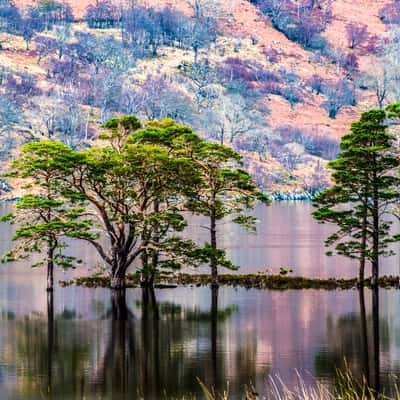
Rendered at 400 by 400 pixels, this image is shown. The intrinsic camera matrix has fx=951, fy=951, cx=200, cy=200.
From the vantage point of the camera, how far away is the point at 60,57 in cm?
18988

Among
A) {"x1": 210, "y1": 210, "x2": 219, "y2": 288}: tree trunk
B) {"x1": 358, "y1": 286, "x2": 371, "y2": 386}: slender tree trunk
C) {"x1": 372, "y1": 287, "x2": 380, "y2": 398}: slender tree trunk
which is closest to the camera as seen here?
{"x1": 372, "y1": 287, "x2": 380, "y2": 398}: slender tree trunk

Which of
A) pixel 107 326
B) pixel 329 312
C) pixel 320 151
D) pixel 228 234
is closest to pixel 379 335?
pixel 329 312

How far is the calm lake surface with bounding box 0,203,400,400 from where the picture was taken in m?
28.9

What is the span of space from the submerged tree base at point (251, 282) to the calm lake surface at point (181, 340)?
1658 mm

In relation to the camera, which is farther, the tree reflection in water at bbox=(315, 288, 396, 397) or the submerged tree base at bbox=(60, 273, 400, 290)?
the submerged tree base at bbox=(60, 273, 400, 290)

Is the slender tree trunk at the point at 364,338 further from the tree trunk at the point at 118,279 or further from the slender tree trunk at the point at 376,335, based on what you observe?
the tree trunk at the point at 118,279

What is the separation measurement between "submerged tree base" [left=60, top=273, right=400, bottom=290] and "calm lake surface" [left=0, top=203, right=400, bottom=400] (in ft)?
5.44

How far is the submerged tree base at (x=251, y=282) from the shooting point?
5009 cm

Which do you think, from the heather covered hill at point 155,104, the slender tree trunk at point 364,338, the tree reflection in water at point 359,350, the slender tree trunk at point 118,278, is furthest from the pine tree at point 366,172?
the heather covered hill at point 155,104

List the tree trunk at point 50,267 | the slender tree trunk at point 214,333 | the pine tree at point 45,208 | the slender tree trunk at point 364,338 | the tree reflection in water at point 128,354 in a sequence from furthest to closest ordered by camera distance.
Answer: the tree trunk at point 50,267 < the pine tree at point 45,208 < the slender tree trunk at point 364,338 < the slender tree trunk at point 214,333 < the tree reflection in water at point 128,354

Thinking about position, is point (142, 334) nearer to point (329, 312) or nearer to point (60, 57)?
point (329, 312)

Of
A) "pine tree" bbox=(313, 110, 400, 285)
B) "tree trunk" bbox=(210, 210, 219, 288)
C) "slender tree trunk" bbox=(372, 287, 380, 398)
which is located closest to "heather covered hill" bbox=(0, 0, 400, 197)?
"tree trunk" bbox=(210, 210, 219, 288)

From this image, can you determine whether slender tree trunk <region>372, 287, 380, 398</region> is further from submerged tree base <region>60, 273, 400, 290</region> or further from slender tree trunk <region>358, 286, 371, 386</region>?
submerged tree base <region>60, 273, 400, 290</region>

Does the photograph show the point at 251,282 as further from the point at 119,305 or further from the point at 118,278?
the point at 119,305
